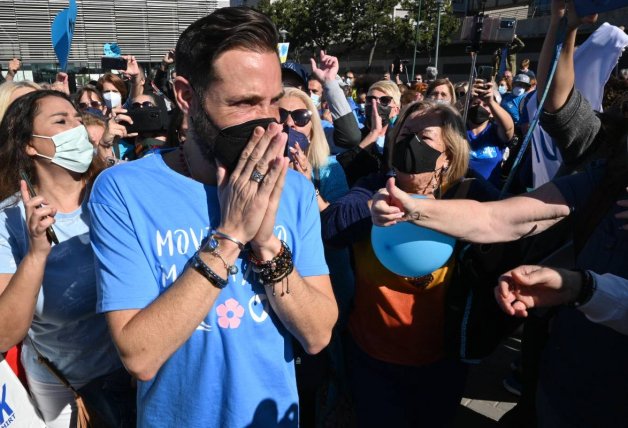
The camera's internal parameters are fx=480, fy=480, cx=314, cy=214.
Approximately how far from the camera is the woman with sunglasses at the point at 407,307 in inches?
82.5

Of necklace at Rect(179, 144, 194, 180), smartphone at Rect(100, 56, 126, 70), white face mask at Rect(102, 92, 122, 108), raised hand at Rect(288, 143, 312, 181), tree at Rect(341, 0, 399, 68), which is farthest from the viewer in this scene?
tree at Rect(341, 0, 399, 68)

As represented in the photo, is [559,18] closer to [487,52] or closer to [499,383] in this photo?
[499,383]

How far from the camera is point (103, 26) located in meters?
21.7

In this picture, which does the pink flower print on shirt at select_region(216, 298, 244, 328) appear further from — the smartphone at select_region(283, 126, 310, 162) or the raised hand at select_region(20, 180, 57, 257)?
the smartphone at select_region(283, 126, 310, 162)

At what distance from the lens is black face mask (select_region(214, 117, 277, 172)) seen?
4.21ft

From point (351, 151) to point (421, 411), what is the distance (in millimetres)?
1635

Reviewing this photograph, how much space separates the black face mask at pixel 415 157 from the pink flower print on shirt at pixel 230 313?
3.48 feet

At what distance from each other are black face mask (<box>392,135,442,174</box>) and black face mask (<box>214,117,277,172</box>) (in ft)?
3.08

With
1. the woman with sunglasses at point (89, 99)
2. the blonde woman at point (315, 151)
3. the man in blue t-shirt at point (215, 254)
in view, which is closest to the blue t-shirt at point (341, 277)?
the blonde woman at point (315, 151)

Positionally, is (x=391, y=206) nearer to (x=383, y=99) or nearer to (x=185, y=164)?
(x=185, y=164)

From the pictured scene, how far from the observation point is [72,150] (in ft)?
6.64

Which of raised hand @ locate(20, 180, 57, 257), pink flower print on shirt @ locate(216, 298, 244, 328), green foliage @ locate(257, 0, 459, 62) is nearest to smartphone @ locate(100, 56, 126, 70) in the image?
raised hand @ locate(20, 180, 57, 257)

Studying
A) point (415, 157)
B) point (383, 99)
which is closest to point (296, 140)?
point (415, 157)

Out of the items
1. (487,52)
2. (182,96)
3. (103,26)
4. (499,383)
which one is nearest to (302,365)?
(182,96)
